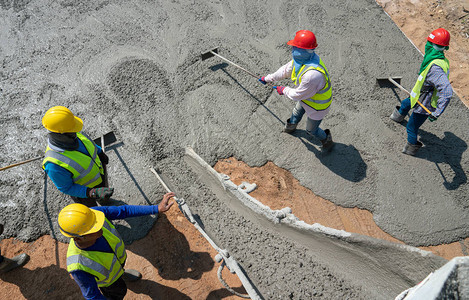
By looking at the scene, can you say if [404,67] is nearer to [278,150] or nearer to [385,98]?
[385,98]

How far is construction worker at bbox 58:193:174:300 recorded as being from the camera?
262 cm

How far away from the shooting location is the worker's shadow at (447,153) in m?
4.50

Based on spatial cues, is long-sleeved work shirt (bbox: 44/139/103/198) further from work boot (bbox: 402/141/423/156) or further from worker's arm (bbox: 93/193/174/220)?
work boot (bbox: 402/141/423/156)

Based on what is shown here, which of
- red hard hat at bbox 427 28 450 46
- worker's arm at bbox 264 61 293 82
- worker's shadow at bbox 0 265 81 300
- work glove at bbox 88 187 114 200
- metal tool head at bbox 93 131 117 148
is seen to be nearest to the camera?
work glove at bbox 88 187 114 200

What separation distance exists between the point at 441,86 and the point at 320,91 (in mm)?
1708

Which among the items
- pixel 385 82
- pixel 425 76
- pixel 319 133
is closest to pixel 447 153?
pixel 425 76

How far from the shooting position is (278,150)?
190 inches

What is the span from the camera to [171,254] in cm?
391

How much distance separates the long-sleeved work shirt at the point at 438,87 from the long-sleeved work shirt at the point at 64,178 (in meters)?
4.72

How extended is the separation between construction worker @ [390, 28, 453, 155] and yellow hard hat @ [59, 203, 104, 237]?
14.9ft

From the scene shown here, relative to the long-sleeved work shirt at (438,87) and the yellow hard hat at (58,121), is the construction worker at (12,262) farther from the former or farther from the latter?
the long-sleeved work shirt at (438,87)

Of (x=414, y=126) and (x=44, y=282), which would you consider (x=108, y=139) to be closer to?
(x=44, y=282)

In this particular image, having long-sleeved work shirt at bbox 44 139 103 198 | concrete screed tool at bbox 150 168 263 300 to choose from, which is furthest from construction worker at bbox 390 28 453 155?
long-sleeved work shirt at bbox 44 139 103 198

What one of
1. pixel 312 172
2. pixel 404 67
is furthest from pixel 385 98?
pixel 312 172
